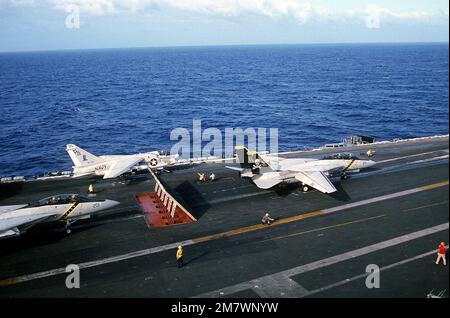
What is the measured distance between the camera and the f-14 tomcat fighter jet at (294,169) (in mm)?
42094

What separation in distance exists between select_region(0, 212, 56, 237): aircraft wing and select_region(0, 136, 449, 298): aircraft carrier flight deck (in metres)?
1.86

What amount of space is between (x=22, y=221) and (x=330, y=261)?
75.3 ft

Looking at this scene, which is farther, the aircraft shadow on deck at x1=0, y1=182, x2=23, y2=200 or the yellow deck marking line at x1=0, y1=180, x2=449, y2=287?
the aircraft shadow on deck at x1=0, y1=182, x2=23, y2=200

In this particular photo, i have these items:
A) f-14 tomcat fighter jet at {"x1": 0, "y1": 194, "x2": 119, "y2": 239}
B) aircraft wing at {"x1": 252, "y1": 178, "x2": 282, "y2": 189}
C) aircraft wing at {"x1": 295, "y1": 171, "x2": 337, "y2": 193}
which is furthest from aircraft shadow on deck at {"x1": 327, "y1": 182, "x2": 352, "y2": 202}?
f-14 tomcat fighter jet at {"x1": 0, "y1": 194, "x2": 119, "y2": 239}

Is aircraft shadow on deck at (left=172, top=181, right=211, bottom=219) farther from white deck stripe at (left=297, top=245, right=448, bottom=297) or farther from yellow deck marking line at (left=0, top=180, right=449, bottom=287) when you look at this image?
white deck stripe at (left=297, top=245, right=448, bottom=297)

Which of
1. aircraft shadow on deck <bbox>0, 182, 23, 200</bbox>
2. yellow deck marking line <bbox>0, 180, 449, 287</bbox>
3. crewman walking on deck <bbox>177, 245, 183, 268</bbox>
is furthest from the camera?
aircraft shadow on deck <bbox>0, 182, 23, 200</bbox>

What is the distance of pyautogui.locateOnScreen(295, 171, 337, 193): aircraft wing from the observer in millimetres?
39219

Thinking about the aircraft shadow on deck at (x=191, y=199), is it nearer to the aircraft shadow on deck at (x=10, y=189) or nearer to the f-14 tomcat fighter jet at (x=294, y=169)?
the f-14 tomcat fighter jet at (x=294, y=169)

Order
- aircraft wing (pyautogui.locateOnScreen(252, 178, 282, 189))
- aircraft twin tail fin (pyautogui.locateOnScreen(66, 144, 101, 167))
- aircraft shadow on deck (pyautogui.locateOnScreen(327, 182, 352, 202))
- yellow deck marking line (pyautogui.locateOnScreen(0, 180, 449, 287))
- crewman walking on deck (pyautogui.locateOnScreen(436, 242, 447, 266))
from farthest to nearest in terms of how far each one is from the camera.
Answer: aircraft twin tail fin (pyautogui.locateOnScreen(66, 144, 101, 167)) < aircraft wing (pyautogui.locateOnScreen(252, 178, 282, 189)) < aircraft shadow on deck (pyautogui.locateOnScreen(327, 182, 352, 202)) < yellow deck marking line (pyautogui.locateOnScreen(0, 180, 449, 287)) < crewman walking on deck (pyautogui.locateOnScreen(436, 242, 447, 266))

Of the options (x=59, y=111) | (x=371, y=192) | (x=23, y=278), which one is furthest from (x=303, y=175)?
(x=59, y=111)

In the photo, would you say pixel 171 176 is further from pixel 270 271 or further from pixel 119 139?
pixel 119 139

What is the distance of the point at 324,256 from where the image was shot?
29125mm

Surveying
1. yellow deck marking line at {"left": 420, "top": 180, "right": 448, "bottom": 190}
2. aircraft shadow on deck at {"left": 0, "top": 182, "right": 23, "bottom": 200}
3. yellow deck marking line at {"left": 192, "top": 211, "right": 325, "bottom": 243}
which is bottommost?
aircraft shadow on deck at {"left": 0, "top": 182, "right": 23, "bottom": 200}

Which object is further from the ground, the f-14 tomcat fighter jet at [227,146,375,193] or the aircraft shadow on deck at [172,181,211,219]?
the f-14 tomcat fighter jet at [227,146,375,193]
